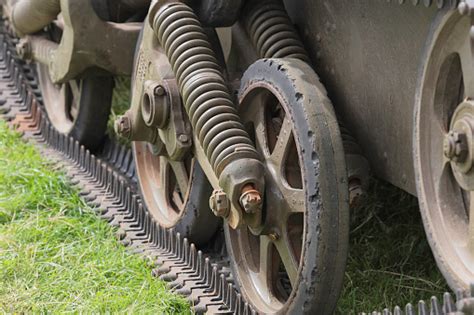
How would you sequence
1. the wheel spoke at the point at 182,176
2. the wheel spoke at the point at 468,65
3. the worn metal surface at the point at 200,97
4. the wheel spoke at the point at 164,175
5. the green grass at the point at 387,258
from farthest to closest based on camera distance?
1. the wheel spoke at the point at 164,175
2. the wheel spoke at the point at 182,176
3. the green grass at the point at 387,258
4. the worn metal surface at the point at 200,97
5. the wheel spoke at the point at 468,65

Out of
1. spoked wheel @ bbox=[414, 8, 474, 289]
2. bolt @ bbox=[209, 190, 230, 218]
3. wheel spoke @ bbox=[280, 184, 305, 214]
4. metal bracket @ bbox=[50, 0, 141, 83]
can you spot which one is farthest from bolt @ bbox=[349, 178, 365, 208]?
metal bracket @ bbox=[50, 0, 141, 83]

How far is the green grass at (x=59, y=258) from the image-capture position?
4273 millimetres

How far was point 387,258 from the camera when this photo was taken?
476cm

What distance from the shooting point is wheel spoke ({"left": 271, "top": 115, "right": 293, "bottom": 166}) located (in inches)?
152

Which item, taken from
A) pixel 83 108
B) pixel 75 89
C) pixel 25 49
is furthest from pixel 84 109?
pixel 25 49

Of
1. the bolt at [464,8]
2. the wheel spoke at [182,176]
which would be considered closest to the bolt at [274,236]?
the wheel spoke at [182,176]

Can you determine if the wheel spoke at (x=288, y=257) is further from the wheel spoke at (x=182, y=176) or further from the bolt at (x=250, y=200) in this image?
the wheel spoke at (x=182, y=176)

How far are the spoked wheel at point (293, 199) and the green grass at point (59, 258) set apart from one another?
358 mm

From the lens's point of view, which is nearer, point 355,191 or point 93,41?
point 355,191

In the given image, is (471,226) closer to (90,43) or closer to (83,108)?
(90,43)

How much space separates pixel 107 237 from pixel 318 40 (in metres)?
1.31

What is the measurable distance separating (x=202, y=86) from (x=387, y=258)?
3.82 feet

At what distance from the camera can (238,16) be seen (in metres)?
4.43

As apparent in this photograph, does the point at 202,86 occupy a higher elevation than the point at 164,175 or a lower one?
higher
